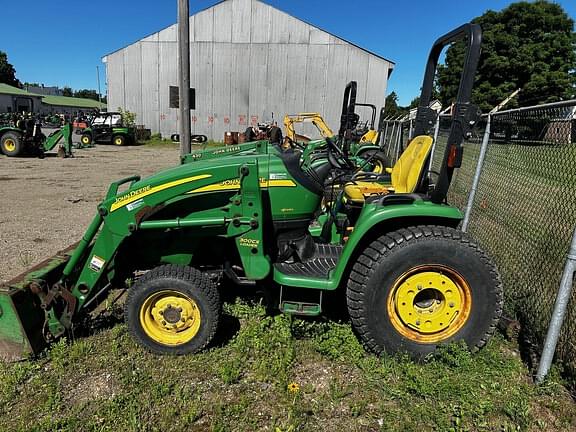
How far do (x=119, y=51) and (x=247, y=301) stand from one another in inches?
929

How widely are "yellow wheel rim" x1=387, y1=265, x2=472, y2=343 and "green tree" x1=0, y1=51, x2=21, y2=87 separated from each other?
87409mm

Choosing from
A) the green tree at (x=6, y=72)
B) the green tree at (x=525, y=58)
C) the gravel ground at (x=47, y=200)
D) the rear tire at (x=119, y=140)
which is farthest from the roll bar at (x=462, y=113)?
the green tree at (x=6, y=72)

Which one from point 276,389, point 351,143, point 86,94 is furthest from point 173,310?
point 86,94

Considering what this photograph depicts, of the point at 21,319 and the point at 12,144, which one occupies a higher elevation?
the point at 21,319

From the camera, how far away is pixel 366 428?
7.06ft

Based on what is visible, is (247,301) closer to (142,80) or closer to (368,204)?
(368,204)

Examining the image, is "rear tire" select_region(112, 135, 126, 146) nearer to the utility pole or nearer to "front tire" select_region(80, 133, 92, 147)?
"front tire" select_region(80, 133, 92, 147)

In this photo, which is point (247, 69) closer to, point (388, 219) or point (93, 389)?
point (388, 219)

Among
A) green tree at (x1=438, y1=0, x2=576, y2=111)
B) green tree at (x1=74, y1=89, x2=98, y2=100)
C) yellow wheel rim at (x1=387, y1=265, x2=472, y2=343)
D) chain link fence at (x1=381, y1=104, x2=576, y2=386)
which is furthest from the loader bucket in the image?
green tree at (x1=74, y1=89, x2=98, y2=100)

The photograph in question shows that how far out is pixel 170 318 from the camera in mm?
2691

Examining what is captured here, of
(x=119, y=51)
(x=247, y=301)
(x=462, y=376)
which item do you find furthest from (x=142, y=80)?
(x=462, y=376)

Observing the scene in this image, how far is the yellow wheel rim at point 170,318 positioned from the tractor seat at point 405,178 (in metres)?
1.68

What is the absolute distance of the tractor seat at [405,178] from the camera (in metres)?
3.09

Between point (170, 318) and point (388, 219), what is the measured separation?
1588 mm
